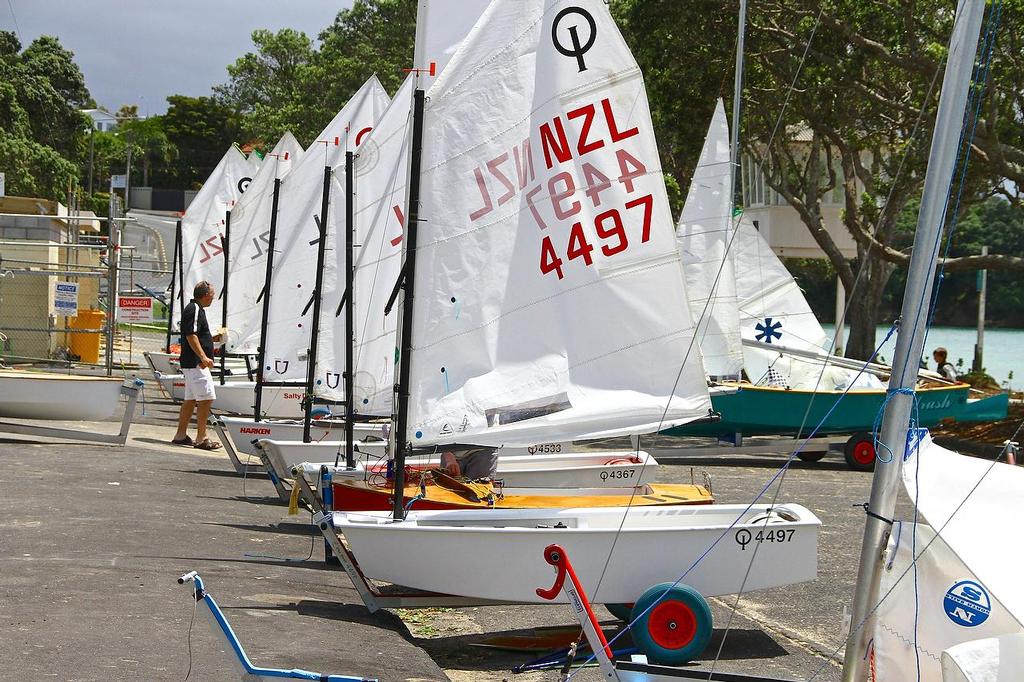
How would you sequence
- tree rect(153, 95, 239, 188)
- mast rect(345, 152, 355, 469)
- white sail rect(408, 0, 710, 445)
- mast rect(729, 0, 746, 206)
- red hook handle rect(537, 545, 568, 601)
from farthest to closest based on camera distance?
tree rect(153, 95, 239, 188) → mast rect(729, 0, 746, 206) → mast rect(345, 152, 355, 469) → white sail rect(408, 0, 710, 445) → red hook handle rect(537, 545, 568, 601)

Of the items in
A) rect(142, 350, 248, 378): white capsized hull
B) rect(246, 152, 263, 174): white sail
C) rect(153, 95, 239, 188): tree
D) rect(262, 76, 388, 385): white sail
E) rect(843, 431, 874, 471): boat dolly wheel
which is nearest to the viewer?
rect(262, 76, 388, 385): white sail

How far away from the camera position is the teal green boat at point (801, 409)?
16859 mm

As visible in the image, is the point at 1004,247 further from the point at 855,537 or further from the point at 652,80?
the point at 855,537

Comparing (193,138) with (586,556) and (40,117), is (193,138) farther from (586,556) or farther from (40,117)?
(586,556)

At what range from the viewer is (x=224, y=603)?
271 inches

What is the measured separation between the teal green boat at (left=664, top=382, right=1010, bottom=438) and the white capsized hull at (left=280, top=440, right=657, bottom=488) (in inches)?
234

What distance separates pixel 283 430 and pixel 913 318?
833 cm

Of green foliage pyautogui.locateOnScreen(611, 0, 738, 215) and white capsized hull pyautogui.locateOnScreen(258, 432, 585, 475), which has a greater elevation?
green foliage pyautogui.locateOnScreen(611, 0, 738, 215)

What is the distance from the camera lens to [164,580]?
719 cm

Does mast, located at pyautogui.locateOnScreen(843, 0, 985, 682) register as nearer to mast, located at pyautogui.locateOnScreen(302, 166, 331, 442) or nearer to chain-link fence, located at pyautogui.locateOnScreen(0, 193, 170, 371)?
mast, located at pyautogui.locateOnScreen(302, 166, 331, 442)

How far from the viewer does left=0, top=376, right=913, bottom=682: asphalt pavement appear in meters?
5.79

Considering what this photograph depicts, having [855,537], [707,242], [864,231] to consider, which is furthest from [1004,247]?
[855,537]

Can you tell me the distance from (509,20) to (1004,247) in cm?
6194

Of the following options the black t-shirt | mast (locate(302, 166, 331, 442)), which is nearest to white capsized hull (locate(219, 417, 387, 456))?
mast (locate(302, 166, 331, 442))
